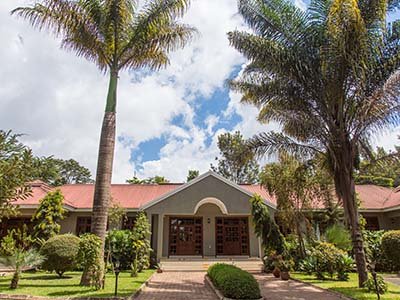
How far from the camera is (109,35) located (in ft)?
41.4

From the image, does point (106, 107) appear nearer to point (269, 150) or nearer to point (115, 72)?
point (115, 72)

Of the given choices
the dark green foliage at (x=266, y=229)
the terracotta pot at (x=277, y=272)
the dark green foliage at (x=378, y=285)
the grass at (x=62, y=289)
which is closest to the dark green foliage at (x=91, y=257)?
the grass at (x=62, y=289)

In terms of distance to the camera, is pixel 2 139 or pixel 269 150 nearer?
pixel 2 139

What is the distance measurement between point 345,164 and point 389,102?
8.48 ft

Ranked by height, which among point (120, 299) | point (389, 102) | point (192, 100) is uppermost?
point (192, 100)

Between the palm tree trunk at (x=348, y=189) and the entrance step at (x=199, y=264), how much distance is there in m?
7.56

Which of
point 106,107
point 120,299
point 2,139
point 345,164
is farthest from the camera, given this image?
point 106,107

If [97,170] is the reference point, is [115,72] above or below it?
above

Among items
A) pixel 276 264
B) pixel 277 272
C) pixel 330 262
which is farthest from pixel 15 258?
pixel 330 262

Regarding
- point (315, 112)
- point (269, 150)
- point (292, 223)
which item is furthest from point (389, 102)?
point (292, 223)

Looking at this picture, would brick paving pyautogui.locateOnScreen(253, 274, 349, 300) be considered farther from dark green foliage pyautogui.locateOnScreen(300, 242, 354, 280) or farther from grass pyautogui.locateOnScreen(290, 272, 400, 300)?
dark green foliage pyautogui.locateOnScreen(300, 242, 354, 280)

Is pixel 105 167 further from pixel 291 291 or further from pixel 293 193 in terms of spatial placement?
pixel 293 193

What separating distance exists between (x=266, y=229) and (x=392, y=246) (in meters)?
6.10

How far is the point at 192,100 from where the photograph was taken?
19.1 m
